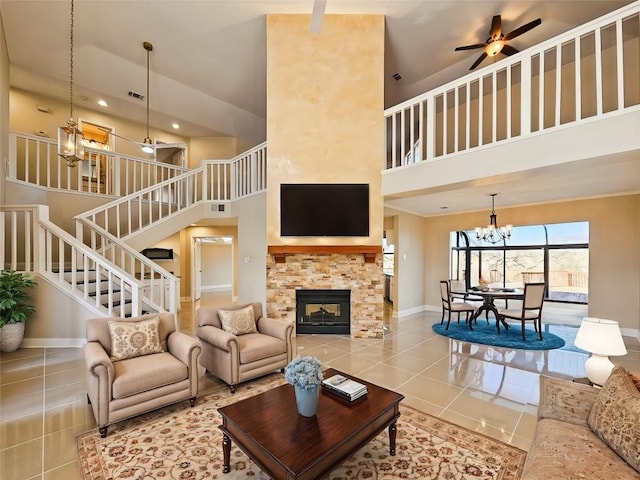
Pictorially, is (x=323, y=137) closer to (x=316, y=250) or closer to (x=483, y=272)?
(x=316, y=250)

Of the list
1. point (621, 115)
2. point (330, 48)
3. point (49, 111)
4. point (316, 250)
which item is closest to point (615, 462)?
point (621, 115)

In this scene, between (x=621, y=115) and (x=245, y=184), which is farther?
(x=245, y=184)

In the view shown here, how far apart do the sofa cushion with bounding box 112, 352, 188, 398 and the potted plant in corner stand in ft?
8.61

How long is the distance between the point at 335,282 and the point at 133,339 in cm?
308

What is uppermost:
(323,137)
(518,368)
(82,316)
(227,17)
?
(227,17)

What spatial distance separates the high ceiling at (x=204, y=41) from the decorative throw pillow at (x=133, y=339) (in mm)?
4646

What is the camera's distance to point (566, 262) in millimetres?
7301

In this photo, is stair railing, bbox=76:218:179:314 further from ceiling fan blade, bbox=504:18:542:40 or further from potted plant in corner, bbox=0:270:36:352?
ceiling fan blade, bbox=504:18:542:40

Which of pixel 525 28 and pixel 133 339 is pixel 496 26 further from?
pixel 133 339

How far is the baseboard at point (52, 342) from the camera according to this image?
4.31 m

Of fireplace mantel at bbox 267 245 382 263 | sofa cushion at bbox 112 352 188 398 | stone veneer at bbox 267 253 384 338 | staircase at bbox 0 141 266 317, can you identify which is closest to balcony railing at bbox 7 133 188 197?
staircase at bbox 0 141 266 317

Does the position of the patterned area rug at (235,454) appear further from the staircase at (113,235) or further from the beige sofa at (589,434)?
the staircase at (113,235)

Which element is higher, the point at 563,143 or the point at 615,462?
the point at 563,143

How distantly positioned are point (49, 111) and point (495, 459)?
10.0m
